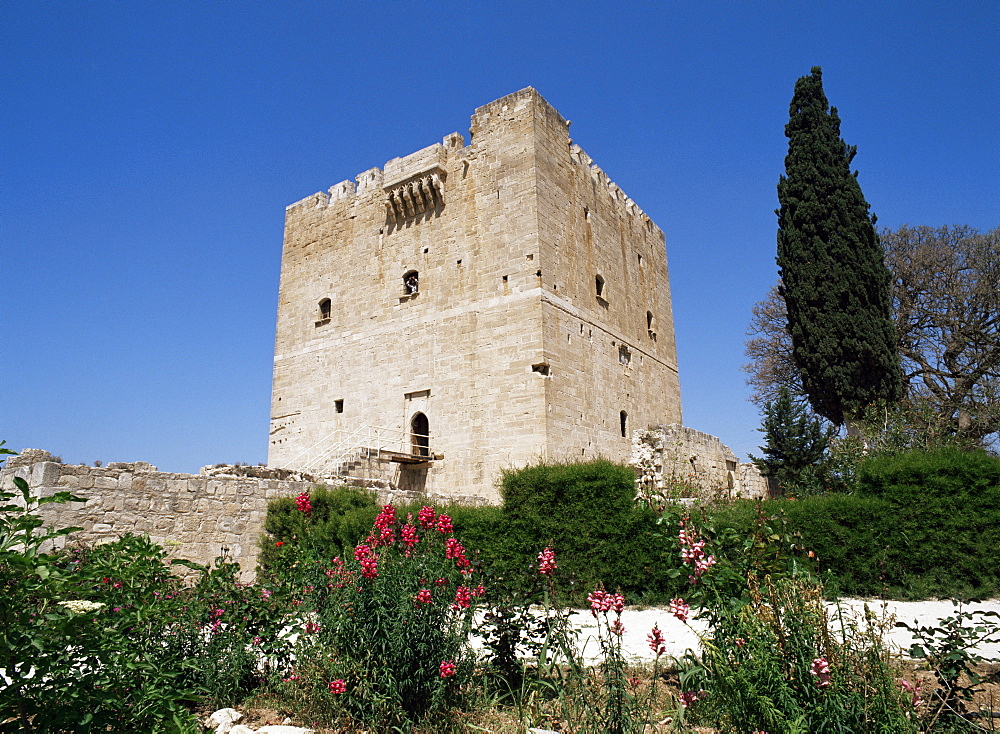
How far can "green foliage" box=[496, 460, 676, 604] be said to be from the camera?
28.9ft

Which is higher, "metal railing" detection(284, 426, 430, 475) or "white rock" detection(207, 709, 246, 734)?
"metal railing" detection(284, 426, 430, 475)

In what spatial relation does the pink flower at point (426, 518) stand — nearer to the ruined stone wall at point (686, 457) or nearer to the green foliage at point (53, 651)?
the green foliage at point (53, 651)

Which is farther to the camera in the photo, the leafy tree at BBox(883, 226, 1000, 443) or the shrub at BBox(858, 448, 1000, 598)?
the leafy tree at BBox(883, 226, 1000, 443)

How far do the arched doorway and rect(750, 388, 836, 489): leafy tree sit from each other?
10.1m

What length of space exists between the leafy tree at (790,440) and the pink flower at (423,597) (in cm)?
1627

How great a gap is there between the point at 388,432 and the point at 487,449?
3.31m

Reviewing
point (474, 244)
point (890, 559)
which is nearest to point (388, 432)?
point (474, 244)

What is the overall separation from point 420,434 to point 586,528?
8655mm

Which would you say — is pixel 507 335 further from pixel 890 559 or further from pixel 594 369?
pixel 890 559

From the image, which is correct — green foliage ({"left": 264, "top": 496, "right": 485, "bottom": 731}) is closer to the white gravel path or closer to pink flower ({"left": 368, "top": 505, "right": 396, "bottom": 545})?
pink flower ({"left": 368, "top": 505, "right": 396, "bottom": 545})

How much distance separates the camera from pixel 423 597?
3.86 m

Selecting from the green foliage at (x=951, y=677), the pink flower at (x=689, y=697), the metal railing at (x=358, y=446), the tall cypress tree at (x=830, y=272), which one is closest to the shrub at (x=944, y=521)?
the green foliage at (x=951, y=677)

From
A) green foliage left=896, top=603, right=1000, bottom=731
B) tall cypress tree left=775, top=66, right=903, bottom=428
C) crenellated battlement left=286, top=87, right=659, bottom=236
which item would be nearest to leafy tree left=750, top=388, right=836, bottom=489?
tall cypress tree left=775, top=66, right=903, bottom=428

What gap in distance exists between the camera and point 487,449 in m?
15.3
